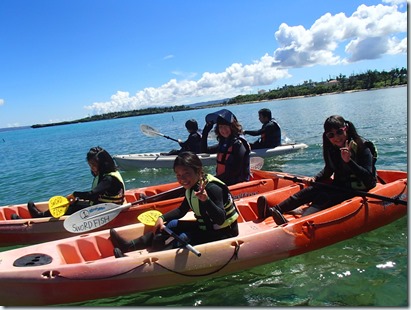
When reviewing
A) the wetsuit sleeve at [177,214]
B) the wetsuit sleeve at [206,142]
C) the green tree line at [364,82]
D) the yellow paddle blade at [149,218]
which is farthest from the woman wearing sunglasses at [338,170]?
the green tree line at [364,82]

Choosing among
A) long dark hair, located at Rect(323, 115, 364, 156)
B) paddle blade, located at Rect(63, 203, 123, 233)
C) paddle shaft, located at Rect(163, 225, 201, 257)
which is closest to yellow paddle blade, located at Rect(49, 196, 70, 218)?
paddle blade, located at Rect(63, 203, 123, 233)

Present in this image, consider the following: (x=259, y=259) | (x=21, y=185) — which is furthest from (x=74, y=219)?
(x=21, y=185)

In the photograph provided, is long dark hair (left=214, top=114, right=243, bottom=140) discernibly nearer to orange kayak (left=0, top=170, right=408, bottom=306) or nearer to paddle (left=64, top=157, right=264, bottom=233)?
orange kayak (left=0, top=170, right=408, bottom=306)

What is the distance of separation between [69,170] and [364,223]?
44.9 ft

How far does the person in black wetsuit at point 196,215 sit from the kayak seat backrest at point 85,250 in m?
0.14

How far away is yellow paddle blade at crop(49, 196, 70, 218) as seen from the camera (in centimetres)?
614

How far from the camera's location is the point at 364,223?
17.2 feet

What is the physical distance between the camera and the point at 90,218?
5.51 metres

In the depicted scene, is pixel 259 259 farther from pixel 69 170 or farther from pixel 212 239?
pixel 69 170

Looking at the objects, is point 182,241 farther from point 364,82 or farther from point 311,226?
point 364,82

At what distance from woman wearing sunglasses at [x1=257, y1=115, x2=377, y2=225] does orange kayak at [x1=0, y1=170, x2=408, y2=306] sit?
28cm

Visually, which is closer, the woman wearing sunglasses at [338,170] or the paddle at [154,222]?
the paddle at [154,222]

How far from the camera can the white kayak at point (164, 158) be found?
37.2ft

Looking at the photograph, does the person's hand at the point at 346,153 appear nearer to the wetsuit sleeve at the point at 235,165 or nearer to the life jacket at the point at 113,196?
the wetsuit sleeve at the point at 235,165
